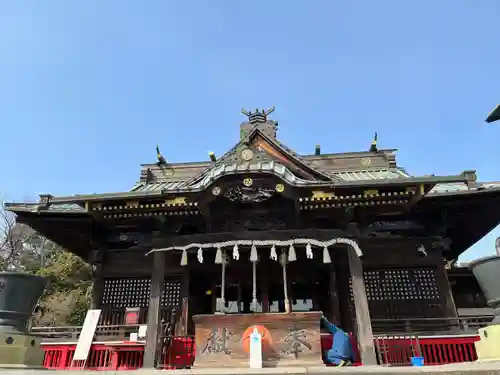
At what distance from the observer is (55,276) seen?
29297 millimetres

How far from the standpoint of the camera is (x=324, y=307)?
1191 cm

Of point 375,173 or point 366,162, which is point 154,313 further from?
point 366,162

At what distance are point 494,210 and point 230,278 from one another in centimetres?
790

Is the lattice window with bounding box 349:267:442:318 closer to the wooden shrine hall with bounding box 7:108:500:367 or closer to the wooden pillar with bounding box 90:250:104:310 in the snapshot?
the wooden shrine hall with bounding box 7:108:500:367

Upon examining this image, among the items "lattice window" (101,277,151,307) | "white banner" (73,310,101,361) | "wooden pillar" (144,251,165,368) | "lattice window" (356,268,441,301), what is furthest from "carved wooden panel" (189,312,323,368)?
"lattice window" (101,277,151,307)

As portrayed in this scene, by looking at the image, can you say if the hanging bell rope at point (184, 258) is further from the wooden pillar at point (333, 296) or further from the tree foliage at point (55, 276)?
the tree foliage at point (55, 276)

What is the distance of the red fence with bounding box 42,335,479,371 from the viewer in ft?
31.3

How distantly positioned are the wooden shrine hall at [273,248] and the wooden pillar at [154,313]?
0.03 m

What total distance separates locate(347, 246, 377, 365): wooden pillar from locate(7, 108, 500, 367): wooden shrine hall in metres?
0.02

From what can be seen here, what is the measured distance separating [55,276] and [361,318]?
2652 cm

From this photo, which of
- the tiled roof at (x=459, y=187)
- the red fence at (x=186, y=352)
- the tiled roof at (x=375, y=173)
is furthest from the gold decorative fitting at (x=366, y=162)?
the red fence at (x=186, y=352)

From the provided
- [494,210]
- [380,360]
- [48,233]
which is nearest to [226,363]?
[380,360]

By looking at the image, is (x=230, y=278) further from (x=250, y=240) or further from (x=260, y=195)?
(x=260, y=195)

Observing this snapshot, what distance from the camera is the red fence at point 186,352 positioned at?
31.3ft
